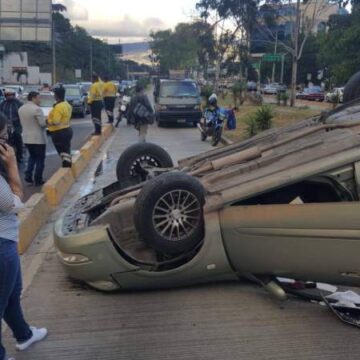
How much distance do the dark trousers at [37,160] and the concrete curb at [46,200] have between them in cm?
37

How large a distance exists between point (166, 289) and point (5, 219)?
191 centimetres

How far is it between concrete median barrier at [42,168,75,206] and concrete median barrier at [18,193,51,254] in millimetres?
450

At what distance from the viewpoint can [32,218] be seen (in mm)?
6754

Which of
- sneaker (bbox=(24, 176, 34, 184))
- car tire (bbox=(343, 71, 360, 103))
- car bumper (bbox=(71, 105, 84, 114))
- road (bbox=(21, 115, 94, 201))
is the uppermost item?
car tire (bbox=(343, 71, 360, 103))

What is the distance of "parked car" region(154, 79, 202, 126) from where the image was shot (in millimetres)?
21984

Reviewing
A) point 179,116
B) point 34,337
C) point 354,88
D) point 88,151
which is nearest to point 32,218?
point 34,337

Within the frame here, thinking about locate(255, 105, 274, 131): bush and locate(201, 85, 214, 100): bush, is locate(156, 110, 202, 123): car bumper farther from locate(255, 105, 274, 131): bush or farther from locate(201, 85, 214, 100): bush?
locate(201, 85, 214, 100): bush

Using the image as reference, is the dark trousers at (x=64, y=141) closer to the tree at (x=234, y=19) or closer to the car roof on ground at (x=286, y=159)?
the car roof on ground at (x=286, y=159)

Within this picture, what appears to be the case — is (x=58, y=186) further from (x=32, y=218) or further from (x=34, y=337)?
(x=34, y=337)

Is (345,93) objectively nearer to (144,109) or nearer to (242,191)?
(242,191)

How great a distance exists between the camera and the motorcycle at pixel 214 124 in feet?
51.1

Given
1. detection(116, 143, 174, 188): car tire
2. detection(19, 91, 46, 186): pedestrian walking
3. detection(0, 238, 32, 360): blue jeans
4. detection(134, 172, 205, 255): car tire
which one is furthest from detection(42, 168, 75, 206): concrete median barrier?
detection(0, 238, 32, 360): blue jeans

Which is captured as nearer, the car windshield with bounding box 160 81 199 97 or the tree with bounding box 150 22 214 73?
the car windshield with bounding box 160 81 199 97

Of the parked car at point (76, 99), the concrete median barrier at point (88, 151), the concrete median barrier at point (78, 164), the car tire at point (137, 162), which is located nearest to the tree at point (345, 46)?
the parked car at point (76, 99)
